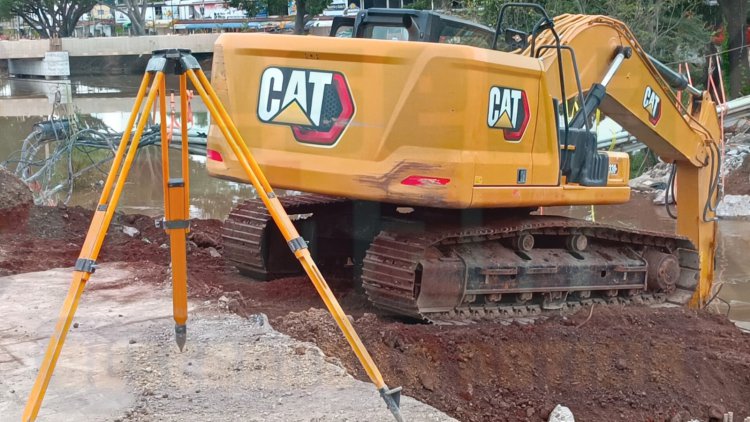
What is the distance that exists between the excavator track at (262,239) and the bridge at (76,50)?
41113 mm

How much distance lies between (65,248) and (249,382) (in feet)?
14.7

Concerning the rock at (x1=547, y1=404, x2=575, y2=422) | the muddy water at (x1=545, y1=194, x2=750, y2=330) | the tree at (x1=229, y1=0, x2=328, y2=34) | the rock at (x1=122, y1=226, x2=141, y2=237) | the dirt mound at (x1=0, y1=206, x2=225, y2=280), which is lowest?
the muddy water at (x1=545, y1=194, x2=750, y2=330)

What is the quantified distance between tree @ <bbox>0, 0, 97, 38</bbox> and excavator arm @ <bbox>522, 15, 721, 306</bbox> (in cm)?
6398

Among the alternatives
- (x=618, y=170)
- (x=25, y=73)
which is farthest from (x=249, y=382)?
(x=25, y=73)

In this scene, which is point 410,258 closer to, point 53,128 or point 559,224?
point 559,224

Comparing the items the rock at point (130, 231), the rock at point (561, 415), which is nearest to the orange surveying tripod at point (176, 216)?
the rock at point (561, 415)

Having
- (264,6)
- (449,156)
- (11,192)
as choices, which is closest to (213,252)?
(11,192)

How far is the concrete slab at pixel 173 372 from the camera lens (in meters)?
4.55

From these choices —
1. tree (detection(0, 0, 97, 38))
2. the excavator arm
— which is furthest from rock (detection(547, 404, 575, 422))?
tree (detection(0, 0, 97, 38))

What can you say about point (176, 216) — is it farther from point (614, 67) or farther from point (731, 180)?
point (731, 180)

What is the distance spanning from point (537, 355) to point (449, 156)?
143 cm

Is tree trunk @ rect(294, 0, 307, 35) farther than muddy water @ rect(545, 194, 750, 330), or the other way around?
tree trunk @ rect(294, 0, 307, 35)

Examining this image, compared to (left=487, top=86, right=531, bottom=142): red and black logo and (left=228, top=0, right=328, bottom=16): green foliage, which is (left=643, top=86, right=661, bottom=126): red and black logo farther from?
(left=228, top=0, right=328, bottom=16): green foliage

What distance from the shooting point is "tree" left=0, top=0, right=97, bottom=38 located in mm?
66250
